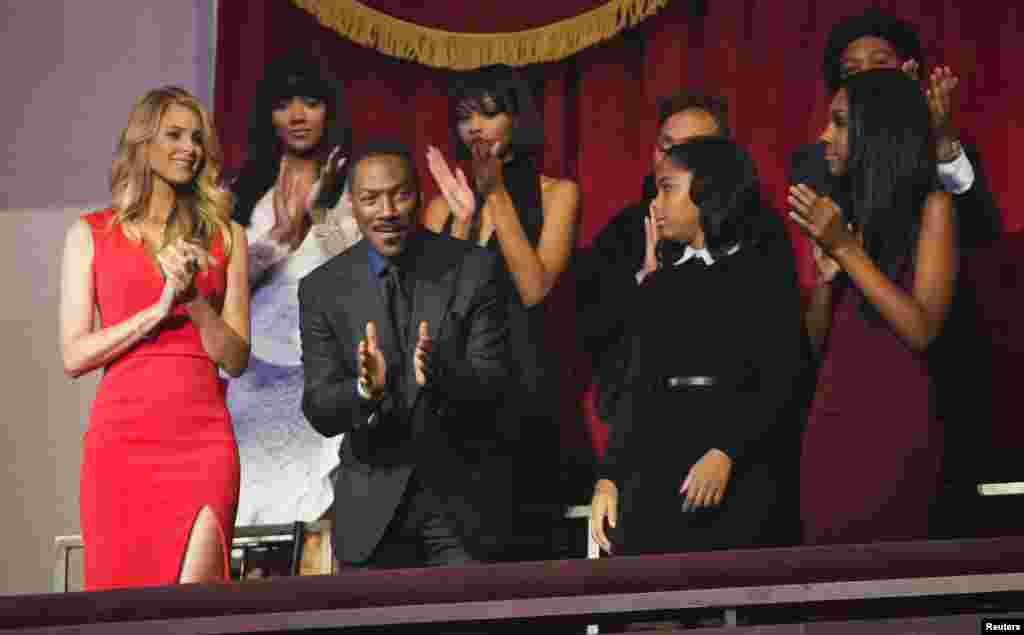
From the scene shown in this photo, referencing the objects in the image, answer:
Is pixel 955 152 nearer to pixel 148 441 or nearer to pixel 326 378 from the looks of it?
pixel 326 378

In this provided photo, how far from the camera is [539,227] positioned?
3965 millimetres

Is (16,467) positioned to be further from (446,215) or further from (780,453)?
(780,453)

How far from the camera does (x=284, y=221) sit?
428 centimetres

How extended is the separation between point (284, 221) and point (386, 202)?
960 millimetres

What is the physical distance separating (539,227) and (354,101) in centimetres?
74

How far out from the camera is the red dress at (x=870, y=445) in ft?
9.11

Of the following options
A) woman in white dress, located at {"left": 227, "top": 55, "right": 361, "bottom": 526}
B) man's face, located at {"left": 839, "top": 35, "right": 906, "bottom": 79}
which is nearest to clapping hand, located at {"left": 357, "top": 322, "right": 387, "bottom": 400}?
woman in white dress, located at {"left": 227, "top": 55, "right": 361, "bottom": 526}

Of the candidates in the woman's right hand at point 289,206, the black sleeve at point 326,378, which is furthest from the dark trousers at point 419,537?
the woman's right hand at point 289,206

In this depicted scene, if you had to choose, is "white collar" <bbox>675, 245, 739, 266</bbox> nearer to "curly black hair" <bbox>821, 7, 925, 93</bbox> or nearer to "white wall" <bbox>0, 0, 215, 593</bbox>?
"curly black hair" <bbox>821, 7, 925, 93</bbox>

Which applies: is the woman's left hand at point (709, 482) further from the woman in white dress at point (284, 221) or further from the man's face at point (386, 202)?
the woman in white dress at point (284, 221)

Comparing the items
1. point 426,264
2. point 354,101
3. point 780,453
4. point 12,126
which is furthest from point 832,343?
point 12,126

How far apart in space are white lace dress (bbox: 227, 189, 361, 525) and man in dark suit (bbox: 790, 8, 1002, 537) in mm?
1333

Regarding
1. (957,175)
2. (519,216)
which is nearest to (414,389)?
(519,216)

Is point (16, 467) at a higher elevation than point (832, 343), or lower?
lower
